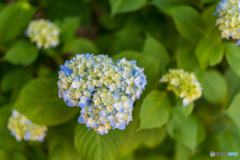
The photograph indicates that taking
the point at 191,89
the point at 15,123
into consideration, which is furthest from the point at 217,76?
the point at 15,123

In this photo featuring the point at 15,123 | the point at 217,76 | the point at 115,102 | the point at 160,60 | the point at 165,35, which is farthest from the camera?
the point at 165,35

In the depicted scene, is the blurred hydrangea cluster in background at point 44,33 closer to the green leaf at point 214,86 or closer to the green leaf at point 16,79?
the green leaf at point 16,79

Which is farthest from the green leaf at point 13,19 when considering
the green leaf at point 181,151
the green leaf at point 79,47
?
the green leaf at point 181,151

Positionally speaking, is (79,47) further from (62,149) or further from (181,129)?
(181,129)

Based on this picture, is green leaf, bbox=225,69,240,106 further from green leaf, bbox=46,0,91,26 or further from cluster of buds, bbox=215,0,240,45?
green leaf, bbox=46,0,91,26

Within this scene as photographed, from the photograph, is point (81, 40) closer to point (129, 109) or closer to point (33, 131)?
point (33, 131)

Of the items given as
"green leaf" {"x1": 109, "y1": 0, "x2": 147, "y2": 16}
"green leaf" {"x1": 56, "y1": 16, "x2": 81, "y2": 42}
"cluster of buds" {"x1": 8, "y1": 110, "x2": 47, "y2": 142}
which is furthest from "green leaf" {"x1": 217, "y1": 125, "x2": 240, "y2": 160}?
"green leaf" {"x1": 56, "y1": 16, "x2": 81, "y2": 42}
